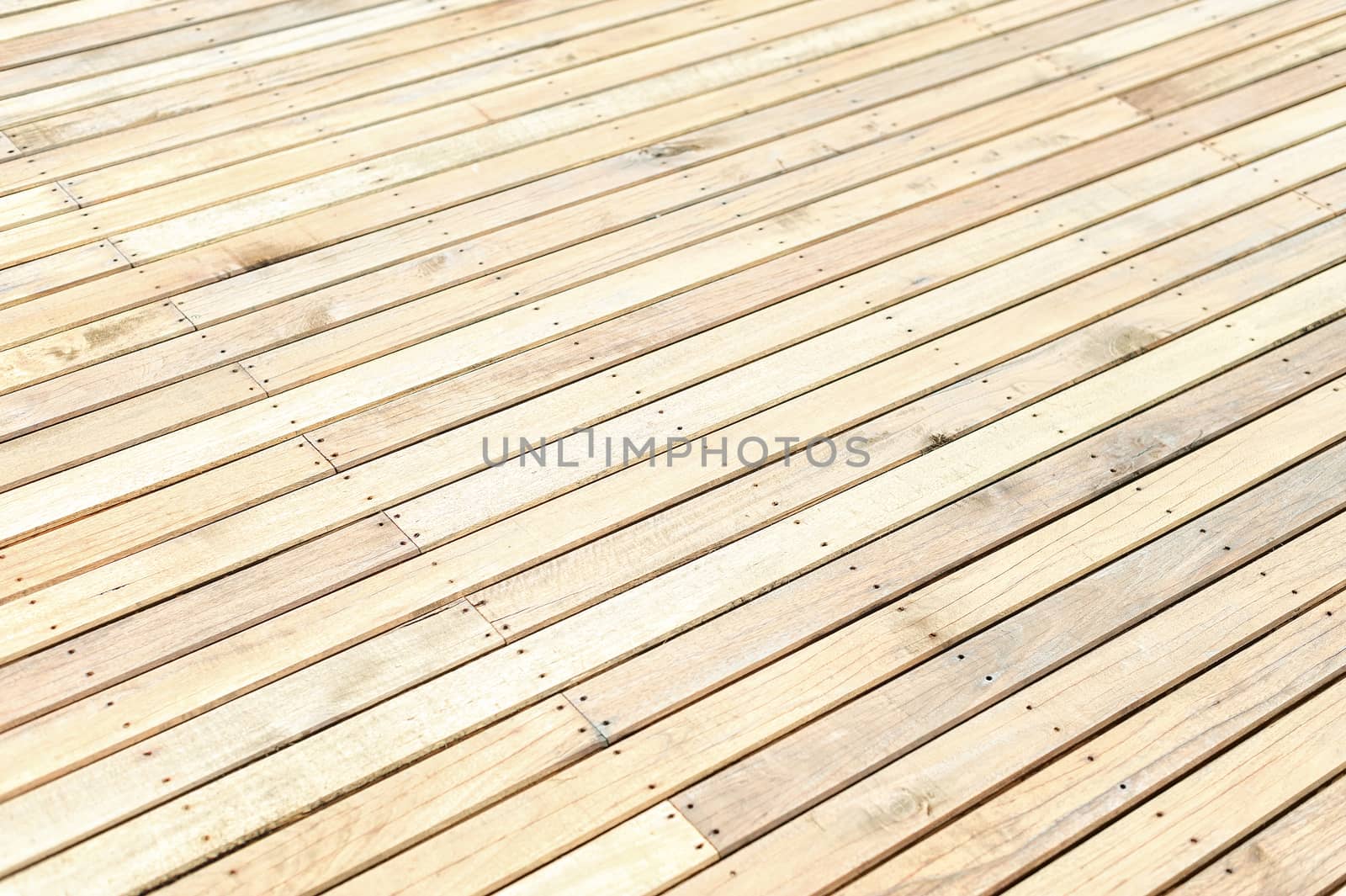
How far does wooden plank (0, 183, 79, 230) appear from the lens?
2865 mm

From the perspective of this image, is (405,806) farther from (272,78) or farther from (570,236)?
(272,78)

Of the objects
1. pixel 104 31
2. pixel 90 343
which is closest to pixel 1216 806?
pixel 90 343

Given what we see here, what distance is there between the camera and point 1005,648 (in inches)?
86.0

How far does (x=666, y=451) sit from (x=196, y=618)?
2.51 feet

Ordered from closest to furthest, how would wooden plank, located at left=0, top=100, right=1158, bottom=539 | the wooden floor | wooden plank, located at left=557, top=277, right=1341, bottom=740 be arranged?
1. the wooden floor
2. wooden plank, located at left=557, top=277, right=1341, bottom=740
3. wooden plank, located at left=0, top=100, right=1158, bottom=539

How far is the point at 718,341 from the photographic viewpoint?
2.68 metres

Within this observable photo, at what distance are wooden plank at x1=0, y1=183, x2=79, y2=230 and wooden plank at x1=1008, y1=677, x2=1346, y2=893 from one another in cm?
211

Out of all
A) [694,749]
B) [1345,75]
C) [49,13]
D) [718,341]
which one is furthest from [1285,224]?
[49,13]

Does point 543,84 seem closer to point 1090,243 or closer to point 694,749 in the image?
point 1090,243

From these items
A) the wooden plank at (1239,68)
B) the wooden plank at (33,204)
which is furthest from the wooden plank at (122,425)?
the wooden plank at (1239,68)

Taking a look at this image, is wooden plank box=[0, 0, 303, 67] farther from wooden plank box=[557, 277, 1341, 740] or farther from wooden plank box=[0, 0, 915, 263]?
wooden plank box=[557, 277, 1341, 740]

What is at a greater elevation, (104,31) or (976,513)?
(976,513)

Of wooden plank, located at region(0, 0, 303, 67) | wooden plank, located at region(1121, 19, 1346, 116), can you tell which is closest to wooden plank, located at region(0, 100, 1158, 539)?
wooden plank, located at region(1121, 19, 1346, 116)

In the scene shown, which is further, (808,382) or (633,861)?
(808,382)
